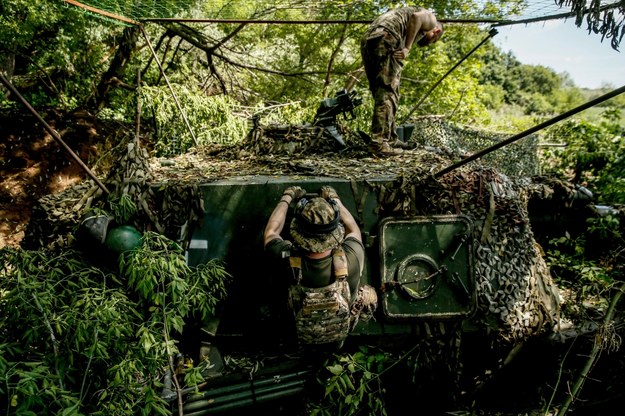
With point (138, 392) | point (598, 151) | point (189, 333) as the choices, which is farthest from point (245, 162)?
point (598, 151)

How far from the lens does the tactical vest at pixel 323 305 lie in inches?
115

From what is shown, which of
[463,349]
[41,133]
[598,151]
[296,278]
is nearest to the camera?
[296,278]

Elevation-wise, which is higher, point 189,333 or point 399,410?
point 189,333

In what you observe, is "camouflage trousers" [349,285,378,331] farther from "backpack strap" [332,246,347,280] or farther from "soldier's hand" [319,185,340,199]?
"soldier's hand" [319,185,340,199]

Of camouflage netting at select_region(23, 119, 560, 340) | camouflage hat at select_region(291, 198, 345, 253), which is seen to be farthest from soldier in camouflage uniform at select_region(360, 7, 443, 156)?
camouflage hat at select_region(291, 198, 345, 253)

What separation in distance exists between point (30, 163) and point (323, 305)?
8878mm

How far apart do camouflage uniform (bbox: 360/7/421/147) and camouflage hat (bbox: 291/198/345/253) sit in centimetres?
208

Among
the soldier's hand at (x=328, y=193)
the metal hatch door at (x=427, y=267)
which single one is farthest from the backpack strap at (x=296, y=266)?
the metal hatch door at (x=427, y=267)

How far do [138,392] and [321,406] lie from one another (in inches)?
56.2

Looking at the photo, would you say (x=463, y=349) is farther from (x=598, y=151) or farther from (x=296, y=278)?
(x=598, y=151)

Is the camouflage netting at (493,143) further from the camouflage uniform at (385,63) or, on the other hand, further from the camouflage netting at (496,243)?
the camouflage netting at (496,243)

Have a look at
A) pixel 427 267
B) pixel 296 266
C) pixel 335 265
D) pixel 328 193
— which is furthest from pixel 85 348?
pixel 427 267

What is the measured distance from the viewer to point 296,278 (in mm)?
2996

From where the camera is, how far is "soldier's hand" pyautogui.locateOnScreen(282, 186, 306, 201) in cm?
342
